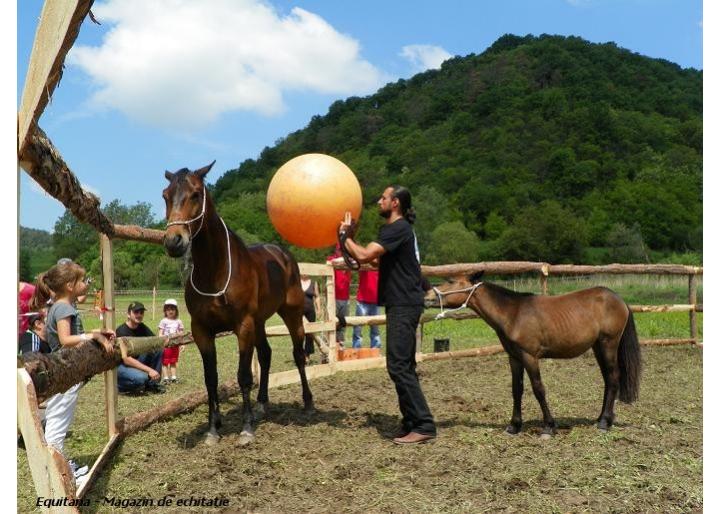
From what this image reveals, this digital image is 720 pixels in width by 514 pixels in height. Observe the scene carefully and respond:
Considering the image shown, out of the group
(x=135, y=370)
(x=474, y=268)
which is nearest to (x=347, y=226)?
(x=135, y=370)

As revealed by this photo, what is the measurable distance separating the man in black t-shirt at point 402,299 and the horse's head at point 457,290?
0.59m

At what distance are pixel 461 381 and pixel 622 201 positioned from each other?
6030cm

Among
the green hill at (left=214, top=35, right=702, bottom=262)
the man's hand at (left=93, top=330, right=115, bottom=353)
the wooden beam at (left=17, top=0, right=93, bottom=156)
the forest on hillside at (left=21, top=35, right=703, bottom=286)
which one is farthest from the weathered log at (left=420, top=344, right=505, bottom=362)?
the green hill at (left=214, top=35, right=702, bottom=262)

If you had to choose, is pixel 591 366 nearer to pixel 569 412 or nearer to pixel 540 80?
pixel 569 412

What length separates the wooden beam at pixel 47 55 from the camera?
2.43 meters

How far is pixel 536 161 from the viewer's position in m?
70.7

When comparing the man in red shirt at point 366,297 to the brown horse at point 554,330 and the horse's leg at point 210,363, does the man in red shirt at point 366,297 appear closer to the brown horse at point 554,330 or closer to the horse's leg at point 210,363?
the brown horse at point 554,330

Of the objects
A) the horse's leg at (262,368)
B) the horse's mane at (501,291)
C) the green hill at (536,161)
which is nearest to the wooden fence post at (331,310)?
the horse's leg at (262,368)

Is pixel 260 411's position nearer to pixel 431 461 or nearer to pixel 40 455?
pixel 431 461

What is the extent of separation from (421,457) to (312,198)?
2224 mm

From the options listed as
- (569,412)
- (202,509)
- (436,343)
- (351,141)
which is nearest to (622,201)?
(351,141)

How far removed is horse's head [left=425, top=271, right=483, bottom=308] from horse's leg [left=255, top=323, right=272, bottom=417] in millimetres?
1819

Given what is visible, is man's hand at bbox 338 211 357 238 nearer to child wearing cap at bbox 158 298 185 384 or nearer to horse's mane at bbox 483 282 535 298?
horse's mane at bbox 483 282 535 298
